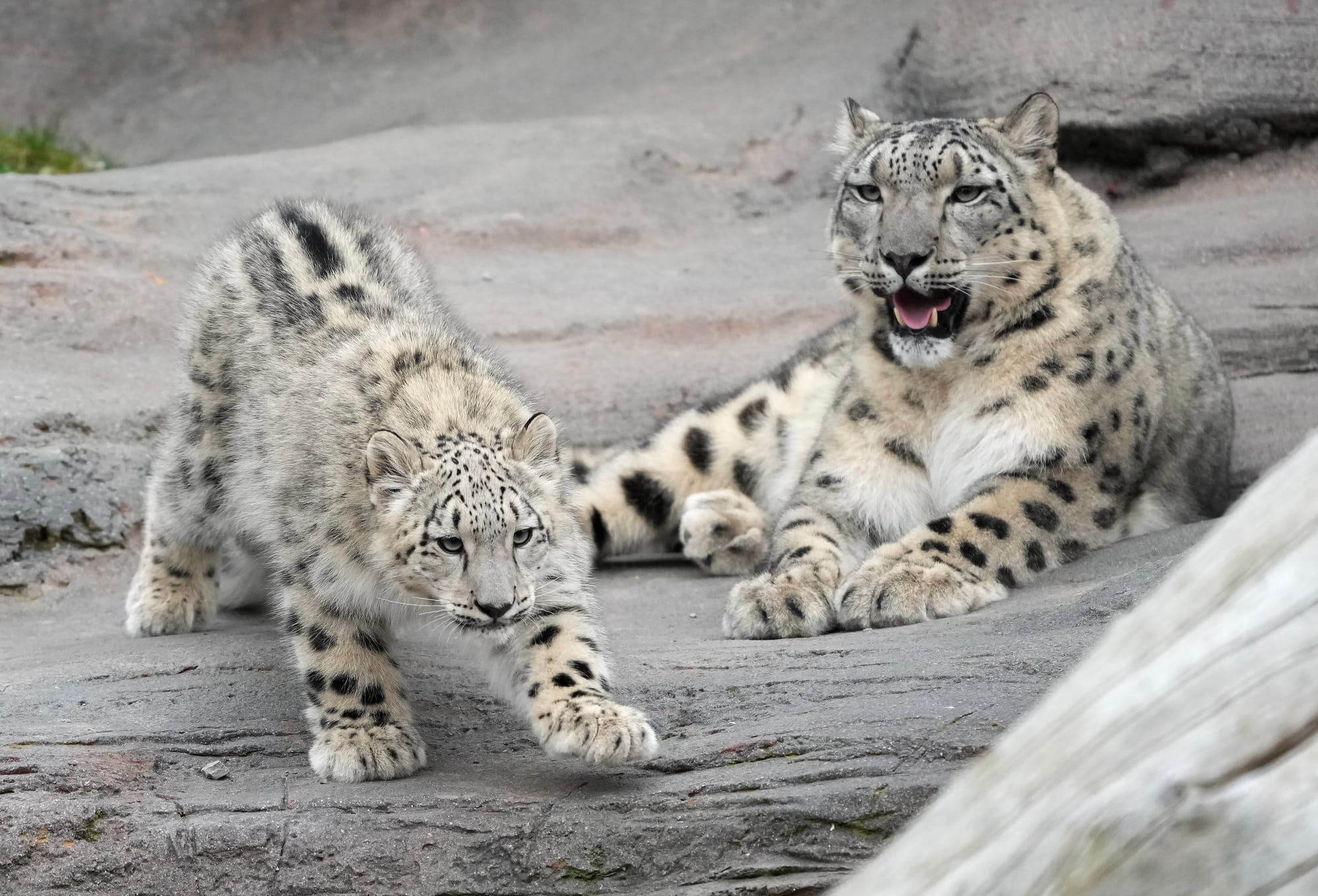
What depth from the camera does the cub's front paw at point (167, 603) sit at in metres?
5.27

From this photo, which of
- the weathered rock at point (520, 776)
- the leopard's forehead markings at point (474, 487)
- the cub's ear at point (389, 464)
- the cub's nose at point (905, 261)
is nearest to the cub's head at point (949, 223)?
the cub's nose at point (905, 261)

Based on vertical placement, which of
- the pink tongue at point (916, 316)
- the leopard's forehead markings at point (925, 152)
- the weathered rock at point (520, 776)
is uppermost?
the leopard's forehead markings at point (925, 152)

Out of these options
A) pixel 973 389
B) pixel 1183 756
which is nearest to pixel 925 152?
pixel 973 389

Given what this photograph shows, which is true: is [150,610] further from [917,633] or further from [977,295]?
[977,295]

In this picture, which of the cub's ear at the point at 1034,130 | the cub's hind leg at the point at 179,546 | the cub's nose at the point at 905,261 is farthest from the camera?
the cub's ear at the point at 1034,130

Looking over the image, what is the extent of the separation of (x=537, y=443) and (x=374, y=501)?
0.45m

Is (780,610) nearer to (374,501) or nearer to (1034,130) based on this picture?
(374,501)

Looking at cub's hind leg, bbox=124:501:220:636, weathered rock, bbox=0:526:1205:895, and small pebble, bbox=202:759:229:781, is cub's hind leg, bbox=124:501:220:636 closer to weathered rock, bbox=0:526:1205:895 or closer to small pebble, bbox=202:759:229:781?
weathered rock, bbox=0:526:1205:895

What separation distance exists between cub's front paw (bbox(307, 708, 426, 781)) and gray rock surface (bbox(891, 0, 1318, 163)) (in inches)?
255

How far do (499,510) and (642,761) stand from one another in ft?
2.21

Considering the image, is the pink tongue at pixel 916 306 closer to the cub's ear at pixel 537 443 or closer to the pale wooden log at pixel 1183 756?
the cub's ear at pixel 537 443

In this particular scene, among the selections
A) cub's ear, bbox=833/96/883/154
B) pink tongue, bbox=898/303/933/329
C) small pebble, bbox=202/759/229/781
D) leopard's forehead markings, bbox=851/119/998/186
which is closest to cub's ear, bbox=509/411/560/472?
small pebble, bbox=202/759/229/781

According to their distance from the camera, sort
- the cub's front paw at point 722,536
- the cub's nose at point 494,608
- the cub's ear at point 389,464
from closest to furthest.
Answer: the cub's nose at point 494,608
the cub's ear at point 389,464
the cub's front paw at point 722,536

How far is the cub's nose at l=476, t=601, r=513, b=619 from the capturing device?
3.76m
